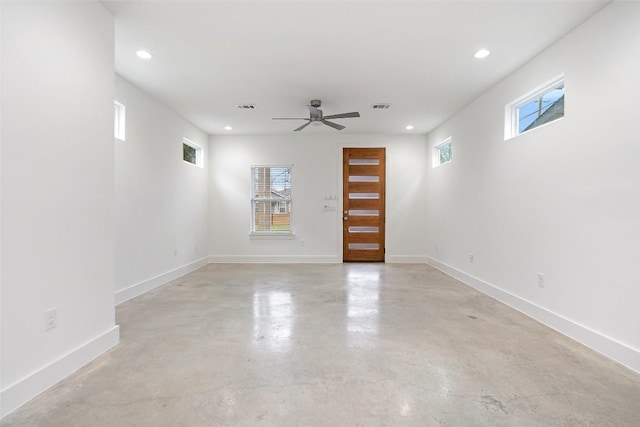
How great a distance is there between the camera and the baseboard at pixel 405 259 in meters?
6.62

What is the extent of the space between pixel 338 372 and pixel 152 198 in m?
3.70

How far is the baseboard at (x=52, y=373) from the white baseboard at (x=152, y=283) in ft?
4.64

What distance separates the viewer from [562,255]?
9.40 feet

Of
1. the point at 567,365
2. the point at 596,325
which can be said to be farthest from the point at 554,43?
the point at 567,365

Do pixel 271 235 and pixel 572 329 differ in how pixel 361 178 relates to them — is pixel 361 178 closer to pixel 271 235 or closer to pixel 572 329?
pixel 271 235

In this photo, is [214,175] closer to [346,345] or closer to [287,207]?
[287,207]

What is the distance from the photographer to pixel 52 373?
192cm

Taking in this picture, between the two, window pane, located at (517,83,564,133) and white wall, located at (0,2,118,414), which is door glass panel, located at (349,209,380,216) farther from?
white wall, located at (0,2,118,414)

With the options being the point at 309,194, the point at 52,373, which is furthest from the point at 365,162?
the point at 52,373

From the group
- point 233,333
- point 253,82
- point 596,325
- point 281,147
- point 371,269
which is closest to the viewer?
point 596,325

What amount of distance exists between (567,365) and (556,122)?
218 centimetres

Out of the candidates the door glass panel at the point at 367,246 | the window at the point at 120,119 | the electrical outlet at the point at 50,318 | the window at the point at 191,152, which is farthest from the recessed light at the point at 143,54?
the door glass panel at the point at 367,246

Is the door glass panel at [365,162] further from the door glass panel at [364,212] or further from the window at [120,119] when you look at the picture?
the window at [120,119]

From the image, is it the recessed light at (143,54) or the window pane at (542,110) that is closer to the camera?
the window pane at (542,110)
